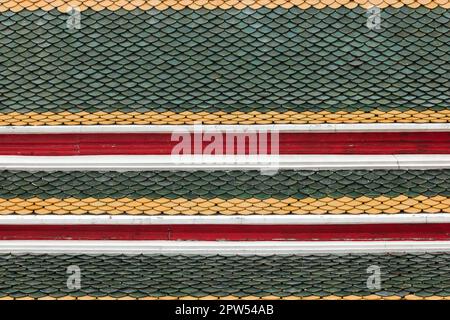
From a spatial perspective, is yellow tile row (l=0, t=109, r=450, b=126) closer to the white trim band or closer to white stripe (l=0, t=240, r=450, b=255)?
the white trim band

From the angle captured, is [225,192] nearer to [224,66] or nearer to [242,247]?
[242,247]

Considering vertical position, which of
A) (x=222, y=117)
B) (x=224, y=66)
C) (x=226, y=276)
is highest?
(x=224, y=66)

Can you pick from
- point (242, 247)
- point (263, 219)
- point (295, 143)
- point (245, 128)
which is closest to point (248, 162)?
point (245, 128)

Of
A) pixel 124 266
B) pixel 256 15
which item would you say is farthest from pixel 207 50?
pixel 124 266

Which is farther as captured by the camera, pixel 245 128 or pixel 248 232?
pixel 245 128

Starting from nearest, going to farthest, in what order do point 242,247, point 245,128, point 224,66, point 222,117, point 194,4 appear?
1. point 242,247
2. point 245,128
3. point 222,117
4. point 224,66
5. point 194,4

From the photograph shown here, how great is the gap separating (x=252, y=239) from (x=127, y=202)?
63.9 inches

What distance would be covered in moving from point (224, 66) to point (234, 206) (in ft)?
7.07

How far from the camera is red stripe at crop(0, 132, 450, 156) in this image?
37.4 ft

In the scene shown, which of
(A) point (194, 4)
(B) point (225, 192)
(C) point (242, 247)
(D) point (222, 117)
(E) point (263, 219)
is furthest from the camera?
(A) point (194, 4)

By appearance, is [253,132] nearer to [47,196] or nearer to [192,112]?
[192,112]

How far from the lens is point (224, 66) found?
12203 mm

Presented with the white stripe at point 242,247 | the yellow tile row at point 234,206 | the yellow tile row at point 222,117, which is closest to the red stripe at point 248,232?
the white stripe at point 242,247

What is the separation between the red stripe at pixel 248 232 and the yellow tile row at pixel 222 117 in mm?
1367
